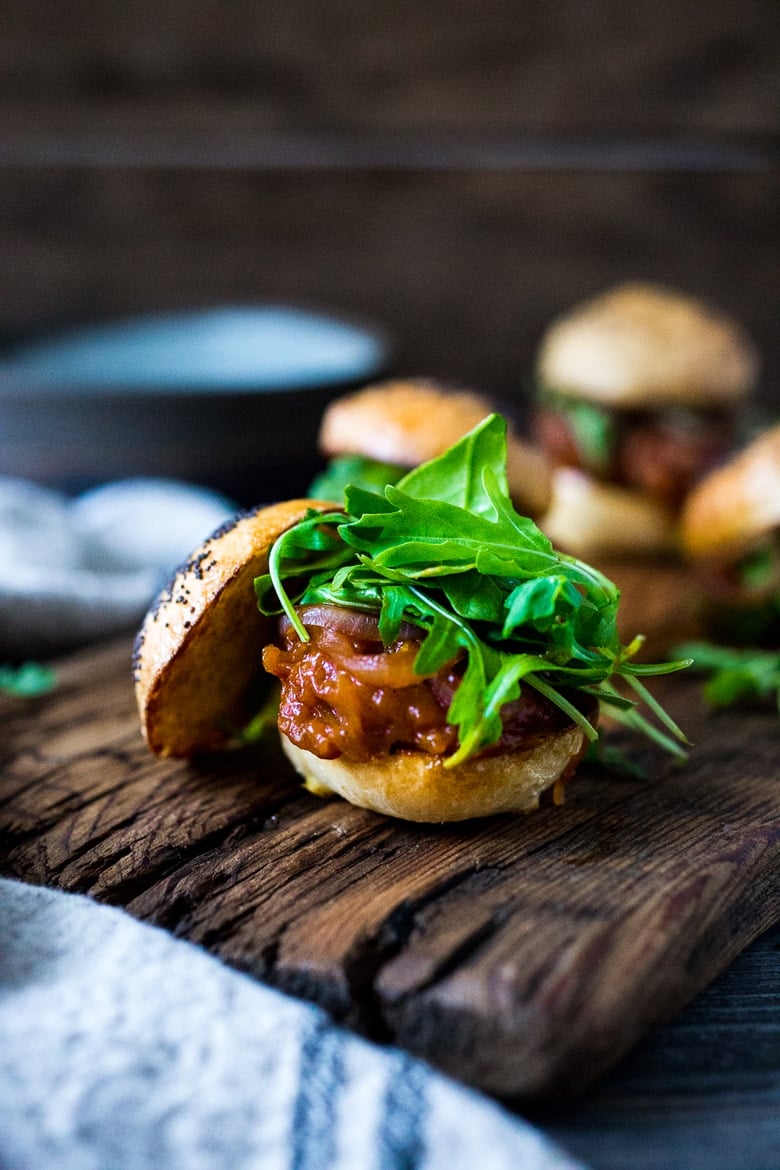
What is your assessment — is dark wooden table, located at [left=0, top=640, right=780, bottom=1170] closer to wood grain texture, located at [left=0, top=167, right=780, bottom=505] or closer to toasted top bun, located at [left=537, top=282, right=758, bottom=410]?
toasted top bun, located at [left=537, top=282, right=758, bottom=410]

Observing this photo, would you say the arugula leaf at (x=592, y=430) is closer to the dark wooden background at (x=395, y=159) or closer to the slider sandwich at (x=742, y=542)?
the slider sandwich at (x=742, y=542)

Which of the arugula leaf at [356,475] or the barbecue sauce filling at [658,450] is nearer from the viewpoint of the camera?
the arugula leaf at [356,475]

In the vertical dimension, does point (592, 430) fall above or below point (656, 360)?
below

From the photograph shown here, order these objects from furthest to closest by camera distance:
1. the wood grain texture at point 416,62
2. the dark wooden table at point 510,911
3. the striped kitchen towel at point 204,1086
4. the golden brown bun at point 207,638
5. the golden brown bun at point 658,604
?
the wood grain texture at point 416,62 → the golden brown bun at point 658,604 → the golden brown bun at point 207,638 → the dark wooden table at point 510,911 → the striped kitchen towel at point 204,1086

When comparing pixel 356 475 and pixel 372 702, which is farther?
pixel 356 475

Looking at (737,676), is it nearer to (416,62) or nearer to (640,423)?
(640,423)

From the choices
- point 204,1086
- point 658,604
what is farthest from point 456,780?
point 658,604

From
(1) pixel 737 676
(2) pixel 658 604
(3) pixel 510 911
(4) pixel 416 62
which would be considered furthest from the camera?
(4) pixel 416 62

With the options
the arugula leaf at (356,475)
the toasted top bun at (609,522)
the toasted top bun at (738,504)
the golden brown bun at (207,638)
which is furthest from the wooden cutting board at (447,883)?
the toasted top bun at (609,522)
